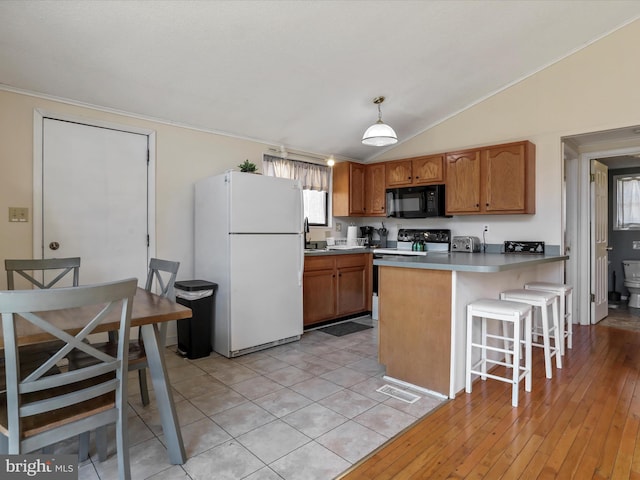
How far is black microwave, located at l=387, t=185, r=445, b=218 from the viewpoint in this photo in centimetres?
448

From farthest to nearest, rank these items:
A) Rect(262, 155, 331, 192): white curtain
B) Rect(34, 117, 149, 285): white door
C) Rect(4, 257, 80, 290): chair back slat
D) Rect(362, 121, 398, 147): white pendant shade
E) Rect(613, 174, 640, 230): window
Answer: Rect(613, 174, 640, 230): window
Rect(262, 155, 331, 192): white curtain
Rect(362, 121, 398, 147): white pendant shade
Rect(34, 117, 149, 285): white door
Rect(4, 257, 80, 290): chair back slat

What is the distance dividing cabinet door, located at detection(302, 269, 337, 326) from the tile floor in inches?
33.2

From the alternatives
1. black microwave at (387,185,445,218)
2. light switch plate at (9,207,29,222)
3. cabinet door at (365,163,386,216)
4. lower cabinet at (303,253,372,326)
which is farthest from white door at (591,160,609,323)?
light switch plate at (9,207,29,222)

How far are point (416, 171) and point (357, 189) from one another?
2.88 ft

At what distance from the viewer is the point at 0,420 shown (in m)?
1.34

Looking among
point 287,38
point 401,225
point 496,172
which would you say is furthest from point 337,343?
point 287,38

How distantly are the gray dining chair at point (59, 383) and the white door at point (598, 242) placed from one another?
16.3 feet

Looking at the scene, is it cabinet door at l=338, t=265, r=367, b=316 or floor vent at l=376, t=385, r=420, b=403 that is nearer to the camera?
floor vent at l=376, t=385, r=420, b=403

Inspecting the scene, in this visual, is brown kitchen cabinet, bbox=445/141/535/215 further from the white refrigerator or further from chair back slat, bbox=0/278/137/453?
chair back slat, bbox=0/278/137/453

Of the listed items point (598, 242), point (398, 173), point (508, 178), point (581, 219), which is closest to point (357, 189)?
point (398, 173)

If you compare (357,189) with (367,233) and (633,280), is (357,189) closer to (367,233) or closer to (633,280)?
(367,233)

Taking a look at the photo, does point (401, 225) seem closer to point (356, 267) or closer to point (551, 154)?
point (356, 267)

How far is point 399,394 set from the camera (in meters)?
2.57

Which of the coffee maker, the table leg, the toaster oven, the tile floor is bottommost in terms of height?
the tile floor
